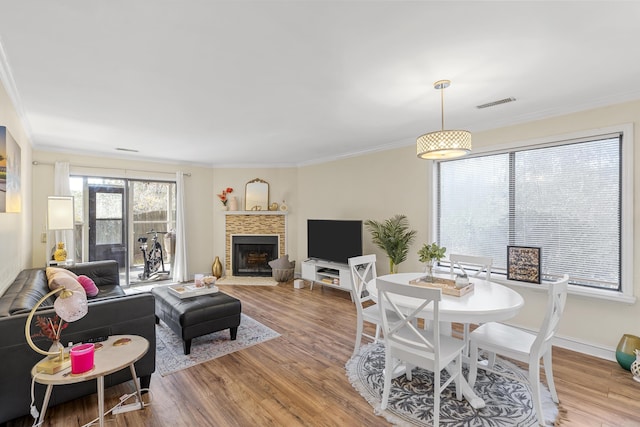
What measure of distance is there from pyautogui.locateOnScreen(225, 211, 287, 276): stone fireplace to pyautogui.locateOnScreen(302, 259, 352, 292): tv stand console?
1.17 m

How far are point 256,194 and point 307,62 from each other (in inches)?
188

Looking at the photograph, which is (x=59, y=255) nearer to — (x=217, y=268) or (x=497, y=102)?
(x=217, y=268)

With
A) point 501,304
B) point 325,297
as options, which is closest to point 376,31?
point 501,304

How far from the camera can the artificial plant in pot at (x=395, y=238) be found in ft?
14.7

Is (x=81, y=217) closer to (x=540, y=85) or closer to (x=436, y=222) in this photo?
(x=436, y=222)

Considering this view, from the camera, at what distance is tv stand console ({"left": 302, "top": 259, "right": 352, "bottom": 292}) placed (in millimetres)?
5164

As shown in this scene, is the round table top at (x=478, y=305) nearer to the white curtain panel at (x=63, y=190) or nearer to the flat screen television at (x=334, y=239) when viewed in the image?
the flat screen television at (x=334, y=239)

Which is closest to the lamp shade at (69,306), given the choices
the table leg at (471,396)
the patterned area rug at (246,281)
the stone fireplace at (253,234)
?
the table leg at (471,396)

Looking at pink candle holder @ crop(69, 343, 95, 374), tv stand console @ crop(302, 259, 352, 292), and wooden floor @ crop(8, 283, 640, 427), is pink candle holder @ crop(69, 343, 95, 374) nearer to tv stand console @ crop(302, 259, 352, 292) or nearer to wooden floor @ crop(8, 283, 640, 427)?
wooden floor @ crop(8, 283, 640, 427)

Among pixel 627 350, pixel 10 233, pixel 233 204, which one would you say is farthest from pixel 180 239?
pixel 627 350

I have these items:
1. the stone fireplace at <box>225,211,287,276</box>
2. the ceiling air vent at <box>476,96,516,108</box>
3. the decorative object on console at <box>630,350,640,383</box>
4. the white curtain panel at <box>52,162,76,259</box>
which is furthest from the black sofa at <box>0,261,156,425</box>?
the decorative object on console at <box>630,350,640,383</box>

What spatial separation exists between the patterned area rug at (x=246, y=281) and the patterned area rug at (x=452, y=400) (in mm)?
3589

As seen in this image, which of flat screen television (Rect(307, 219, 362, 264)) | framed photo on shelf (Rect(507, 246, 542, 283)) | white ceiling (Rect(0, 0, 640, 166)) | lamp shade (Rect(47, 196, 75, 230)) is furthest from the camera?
flat screen television (Rect(307, 219, 362, 264))

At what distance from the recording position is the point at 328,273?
563 cm
